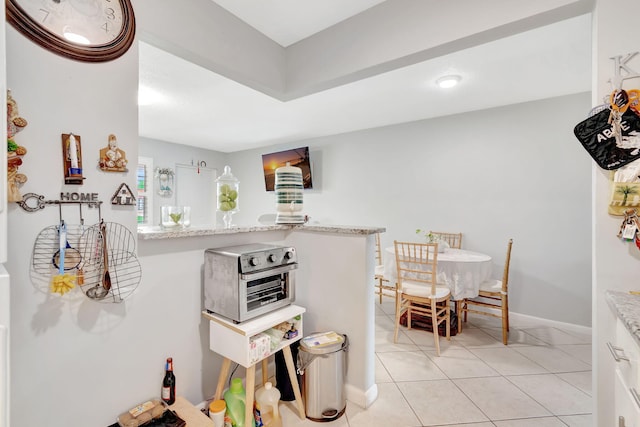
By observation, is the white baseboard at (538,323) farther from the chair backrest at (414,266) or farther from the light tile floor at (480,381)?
the chair backrest at (414,266)

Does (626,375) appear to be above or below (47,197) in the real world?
below

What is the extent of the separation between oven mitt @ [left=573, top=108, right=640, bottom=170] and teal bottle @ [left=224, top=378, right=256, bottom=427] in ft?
6.85

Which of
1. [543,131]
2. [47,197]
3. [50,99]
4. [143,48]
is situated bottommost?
[47,197]

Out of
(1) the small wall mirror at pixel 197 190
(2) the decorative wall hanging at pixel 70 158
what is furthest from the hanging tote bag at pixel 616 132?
(1) the small wall mirror at pixel 197 190

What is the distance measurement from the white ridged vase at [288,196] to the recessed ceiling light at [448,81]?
5.47ft

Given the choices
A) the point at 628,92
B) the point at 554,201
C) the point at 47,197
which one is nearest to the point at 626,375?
the point at 628,92

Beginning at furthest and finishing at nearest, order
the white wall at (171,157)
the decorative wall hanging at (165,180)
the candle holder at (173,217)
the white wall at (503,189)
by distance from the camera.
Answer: the decorative wall hanging at (165,180)
the white wall at (171,157)
the white wall at (503,189)
the candle holder at (173,217)

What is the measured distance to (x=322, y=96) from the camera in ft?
9.96

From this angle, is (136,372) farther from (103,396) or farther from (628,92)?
(628,92)

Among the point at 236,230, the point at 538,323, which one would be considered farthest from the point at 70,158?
the point at 538,323

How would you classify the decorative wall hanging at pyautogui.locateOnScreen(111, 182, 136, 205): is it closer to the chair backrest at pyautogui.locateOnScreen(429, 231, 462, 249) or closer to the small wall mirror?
the chair backrest at pyautogui.locateOnScreen(429, 231, 462, 249)

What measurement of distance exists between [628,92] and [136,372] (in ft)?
8.44

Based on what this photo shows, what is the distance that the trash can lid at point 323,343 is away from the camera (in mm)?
1697

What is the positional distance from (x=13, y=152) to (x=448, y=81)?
9.69 ft
